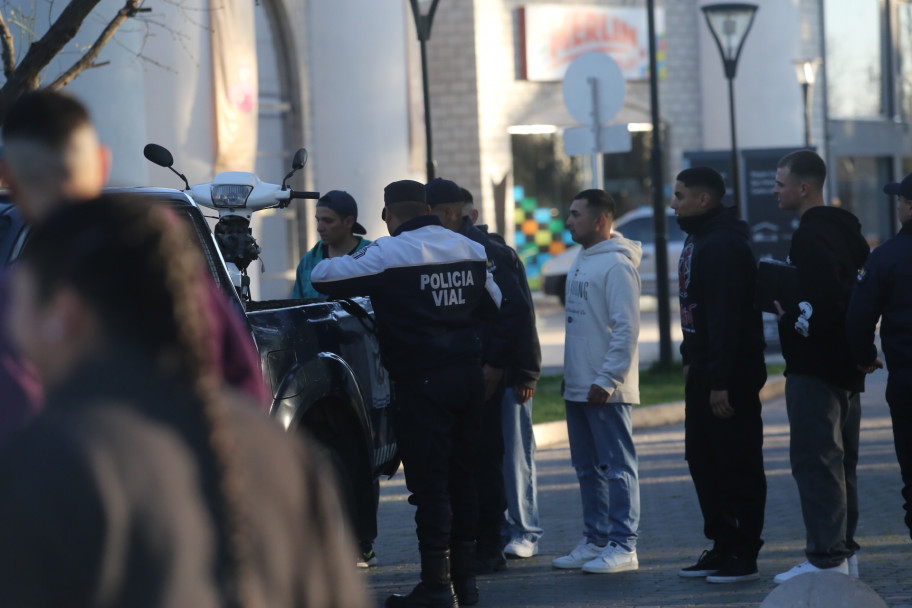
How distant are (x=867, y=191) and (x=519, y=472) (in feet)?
112

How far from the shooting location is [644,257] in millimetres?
26000

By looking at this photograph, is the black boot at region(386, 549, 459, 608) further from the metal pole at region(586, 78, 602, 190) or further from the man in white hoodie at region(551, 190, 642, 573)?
the metal pole at region(586, 78, 602, 190)

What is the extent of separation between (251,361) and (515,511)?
4.94 meters

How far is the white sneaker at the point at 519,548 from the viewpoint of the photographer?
7180mm

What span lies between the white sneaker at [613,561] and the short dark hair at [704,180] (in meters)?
1.80

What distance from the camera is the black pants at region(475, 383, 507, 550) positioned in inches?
272

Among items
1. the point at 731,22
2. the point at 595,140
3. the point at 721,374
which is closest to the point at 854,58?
the point at 731,22

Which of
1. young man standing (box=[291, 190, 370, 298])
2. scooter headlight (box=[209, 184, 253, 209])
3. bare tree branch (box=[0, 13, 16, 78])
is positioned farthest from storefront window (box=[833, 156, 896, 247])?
scooter headlight (box=[209, 184, 253, 209])

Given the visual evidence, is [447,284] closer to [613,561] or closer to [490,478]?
[490,478]

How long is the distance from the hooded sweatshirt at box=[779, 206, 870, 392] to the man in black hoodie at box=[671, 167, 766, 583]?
0.31 meters

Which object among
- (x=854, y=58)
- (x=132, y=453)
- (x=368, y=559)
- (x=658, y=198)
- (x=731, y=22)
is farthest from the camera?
(x=854, y=58)

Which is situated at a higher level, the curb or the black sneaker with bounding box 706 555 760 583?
the black sneaker with bounding box 706 555 760 583

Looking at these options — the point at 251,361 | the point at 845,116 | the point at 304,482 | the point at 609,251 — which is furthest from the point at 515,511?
the point at 845,116

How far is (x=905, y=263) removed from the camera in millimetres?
5852
